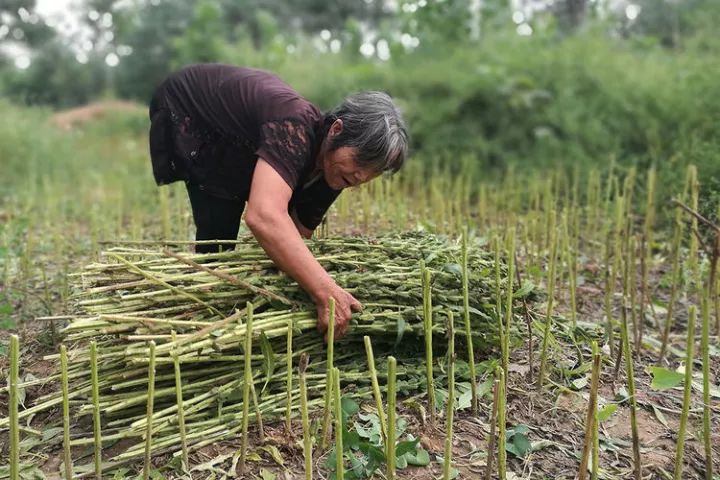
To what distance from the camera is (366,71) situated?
6.85 meters

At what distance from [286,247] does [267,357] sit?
0.31m

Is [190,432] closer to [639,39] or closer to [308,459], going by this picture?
[308,459]

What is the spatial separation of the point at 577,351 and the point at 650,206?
114 cm

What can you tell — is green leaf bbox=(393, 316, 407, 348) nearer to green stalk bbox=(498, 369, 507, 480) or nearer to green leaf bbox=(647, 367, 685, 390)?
green stalk bbox=(498, 369, 507, 480)

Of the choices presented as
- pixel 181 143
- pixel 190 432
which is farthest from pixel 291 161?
pixel 190 432

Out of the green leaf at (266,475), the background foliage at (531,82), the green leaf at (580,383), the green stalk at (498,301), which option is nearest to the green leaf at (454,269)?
the green stalk at (498,301)

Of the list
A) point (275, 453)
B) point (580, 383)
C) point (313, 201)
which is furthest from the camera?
point (313, 201)

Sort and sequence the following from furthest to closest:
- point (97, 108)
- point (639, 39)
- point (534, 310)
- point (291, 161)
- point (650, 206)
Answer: point (97, 108) < point (639, 39) < point (650, 206) < point (534, 310) < point (291, 161)

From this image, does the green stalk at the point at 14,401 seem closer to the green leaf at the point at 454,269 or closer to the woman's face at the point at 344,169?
the woman's face at the point at 344,169

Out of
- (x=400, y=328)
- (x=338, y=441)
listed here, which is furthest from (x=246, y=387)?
(x=400, y=328)

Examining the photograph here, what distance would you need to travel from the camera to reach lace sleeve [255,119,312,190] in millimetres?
1842

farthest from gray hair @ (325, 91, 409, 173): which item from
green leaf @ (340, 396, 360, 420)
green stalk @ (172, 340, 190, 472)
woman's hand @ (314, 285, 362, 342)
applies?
green stalk @ (172, 340, 190, 472)

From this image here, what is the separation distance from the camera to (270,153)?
1845 mm

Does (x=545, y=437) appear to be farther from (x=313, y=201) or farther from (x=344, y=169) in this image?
(x=313, y=201)
